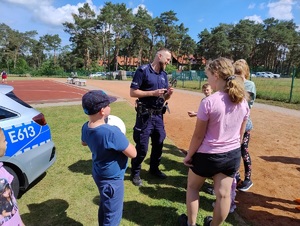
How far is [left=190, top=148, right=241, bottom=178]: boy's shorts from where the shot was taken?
2352mm

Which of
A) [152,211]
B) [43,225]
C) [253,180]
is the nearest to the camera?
[43,225]

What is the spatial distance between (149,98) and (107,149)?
5.45ft

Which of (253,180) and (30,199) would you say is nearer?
(30,199)

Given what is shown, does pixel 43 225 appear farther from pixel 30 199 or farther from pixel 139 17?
pixel 139 17

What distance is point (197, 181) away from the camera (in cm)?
256

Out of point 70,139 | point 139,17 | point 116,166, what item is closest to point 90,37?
point 139,17

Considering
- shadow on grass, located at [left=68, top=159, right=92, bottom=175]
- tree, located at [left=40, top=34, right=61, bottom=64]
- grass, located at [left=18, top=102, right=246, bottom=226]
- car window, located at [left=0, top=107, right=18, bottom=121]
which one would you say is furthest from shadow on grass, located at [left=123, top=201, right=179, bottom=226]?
tree, located at [left=40, top=34, right=61, bottom=64]

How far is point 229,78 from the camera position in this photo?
7.54 feet

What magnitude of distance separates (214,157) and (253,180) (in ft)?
7.93

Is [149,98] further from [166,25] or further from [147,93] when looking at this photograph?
[166,25]

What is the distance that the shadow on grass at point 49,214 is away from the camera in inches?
119

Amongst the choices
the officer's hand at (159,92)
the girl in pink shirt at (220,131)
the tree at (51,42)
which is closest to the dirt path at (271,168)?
the girl in pink shirt at (220,131)

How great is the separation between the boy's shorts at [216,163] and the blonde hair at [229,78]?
1.75 feet

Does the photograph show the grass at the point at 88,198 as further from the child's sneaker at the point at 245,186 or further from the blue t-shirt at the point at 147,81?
the blue t-shirt at the point at 147,81
